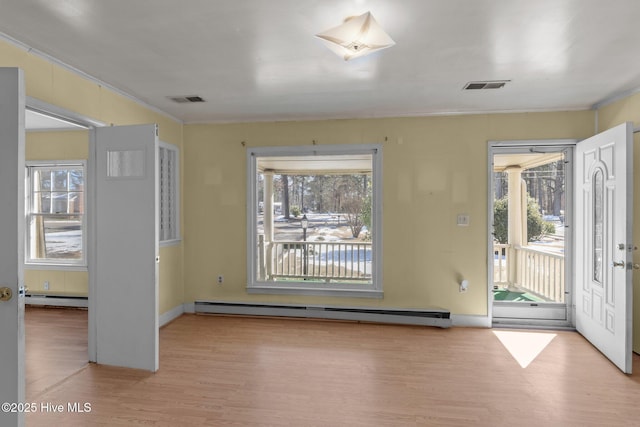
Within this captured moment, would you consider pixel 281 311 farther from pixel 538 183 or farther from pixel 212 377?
pixel 538 183

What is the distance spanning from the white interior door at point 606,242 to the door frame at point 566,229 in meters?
0.15

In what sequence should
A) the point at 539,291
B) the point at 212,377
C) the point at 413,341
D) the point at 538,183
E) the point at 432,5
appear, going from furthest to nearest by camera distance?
the point at 539,291 < the point at 538,183 < the point at 413,341 < the point at 212,377 < the point at 432,5

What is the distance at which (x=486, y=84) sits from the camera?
3238 millimetres

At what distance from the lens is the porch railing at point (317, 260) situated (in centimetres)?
495

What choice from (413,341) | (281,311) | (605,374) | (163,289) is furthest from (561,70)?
(163,289)

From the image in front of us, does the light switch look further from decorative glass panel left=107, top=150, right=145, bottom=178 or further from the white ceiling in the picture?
decorative glass panel left=107, top=150, right=145, bottom=178

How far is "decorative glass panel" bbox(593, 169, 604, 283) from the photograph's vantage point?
335 cm

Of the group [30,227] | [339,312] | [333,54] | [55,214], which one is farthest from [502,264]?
[30,227]

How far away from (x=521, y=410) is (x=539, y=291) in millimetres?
2958

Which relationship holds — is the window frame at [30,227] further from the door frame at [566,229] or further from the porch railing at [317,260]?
the door frame at [566,229]

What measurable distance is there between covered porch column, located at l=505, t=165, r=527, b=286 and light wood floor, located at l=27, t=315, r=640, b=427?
1569 mm

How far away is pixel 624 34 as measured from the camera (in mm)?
2279

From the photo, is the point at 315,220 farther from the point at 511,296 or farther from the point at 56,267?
the point at 56,267

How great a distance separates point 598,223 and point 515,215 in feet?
5.00
